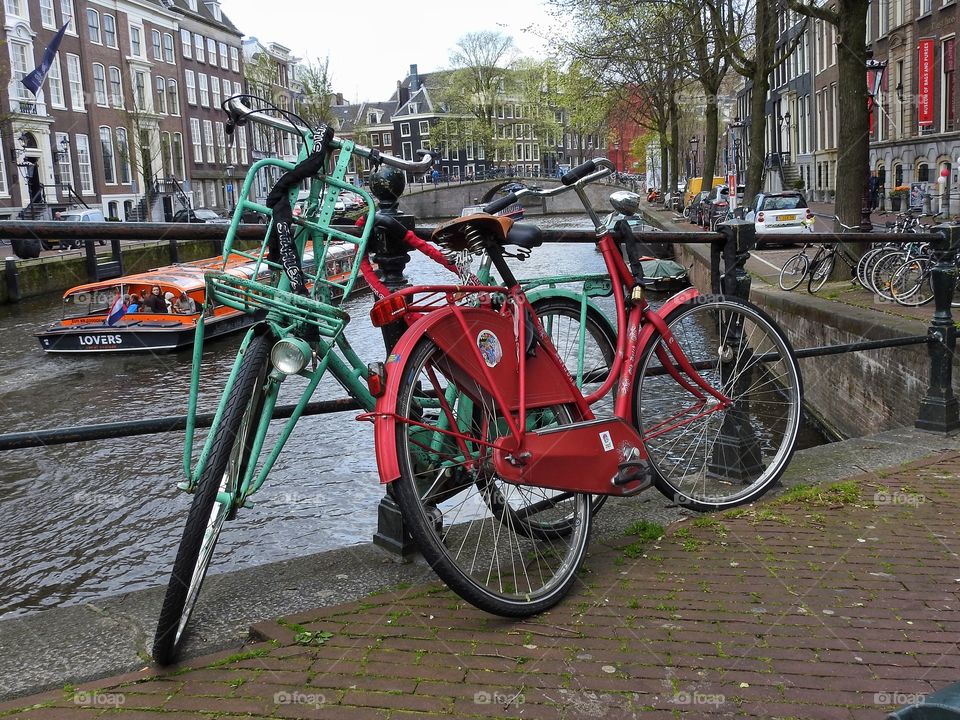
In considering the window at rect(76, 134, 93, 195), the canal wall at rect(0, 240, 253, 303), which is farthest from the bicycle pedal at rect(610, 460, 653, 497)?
the window at rect(76, 134, 93, 195)

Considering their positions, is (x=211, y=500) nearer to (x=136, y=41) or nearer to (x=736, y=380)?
(x=736, y=380)

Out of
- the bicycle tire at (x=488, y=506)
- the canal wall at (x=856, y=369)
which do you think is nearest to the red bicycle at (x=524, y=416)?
the bicycle tire at (x=488, y=506)

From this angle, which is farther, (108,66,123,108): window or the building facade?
(108,66,123,108): window

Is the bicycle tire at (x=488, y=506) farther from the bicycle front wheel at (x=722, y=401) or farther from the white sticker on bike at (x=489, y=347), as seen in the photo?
the bicycle front wheel at (x=722, y=401)

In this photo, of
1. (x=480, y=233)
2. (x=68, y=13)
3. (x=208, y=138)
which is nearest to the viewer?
(x=480, y=233)

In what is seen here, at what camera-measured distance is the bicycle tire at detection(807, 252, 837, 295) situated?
45.9 ft

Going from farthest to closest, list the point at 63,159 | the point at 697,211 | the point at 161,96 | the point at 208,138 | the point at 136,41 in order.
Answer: the point at 208,138
the point at 161,96
the point at 136,41
the point at 63,159
the point at 697,211

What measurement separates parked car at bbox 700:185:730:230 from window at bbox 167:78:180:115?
35.4 metres

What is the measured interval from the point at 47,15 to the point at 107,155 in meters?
6.92

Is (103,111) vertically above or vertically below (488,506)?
above

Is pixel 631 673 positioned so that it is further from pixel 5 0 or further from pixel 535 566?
pixel 5 0

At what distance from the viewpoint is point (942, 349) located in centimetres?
538

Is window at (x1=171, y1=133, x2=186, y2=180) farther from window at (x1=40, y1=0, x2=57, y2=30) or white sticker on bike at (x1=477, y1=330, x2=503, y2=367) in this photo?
white sticker on bike at (x1=477, y1=330, x2=503, y2=367)

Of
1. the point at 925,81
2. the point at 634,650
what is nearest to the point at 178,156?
the point at 925,81
